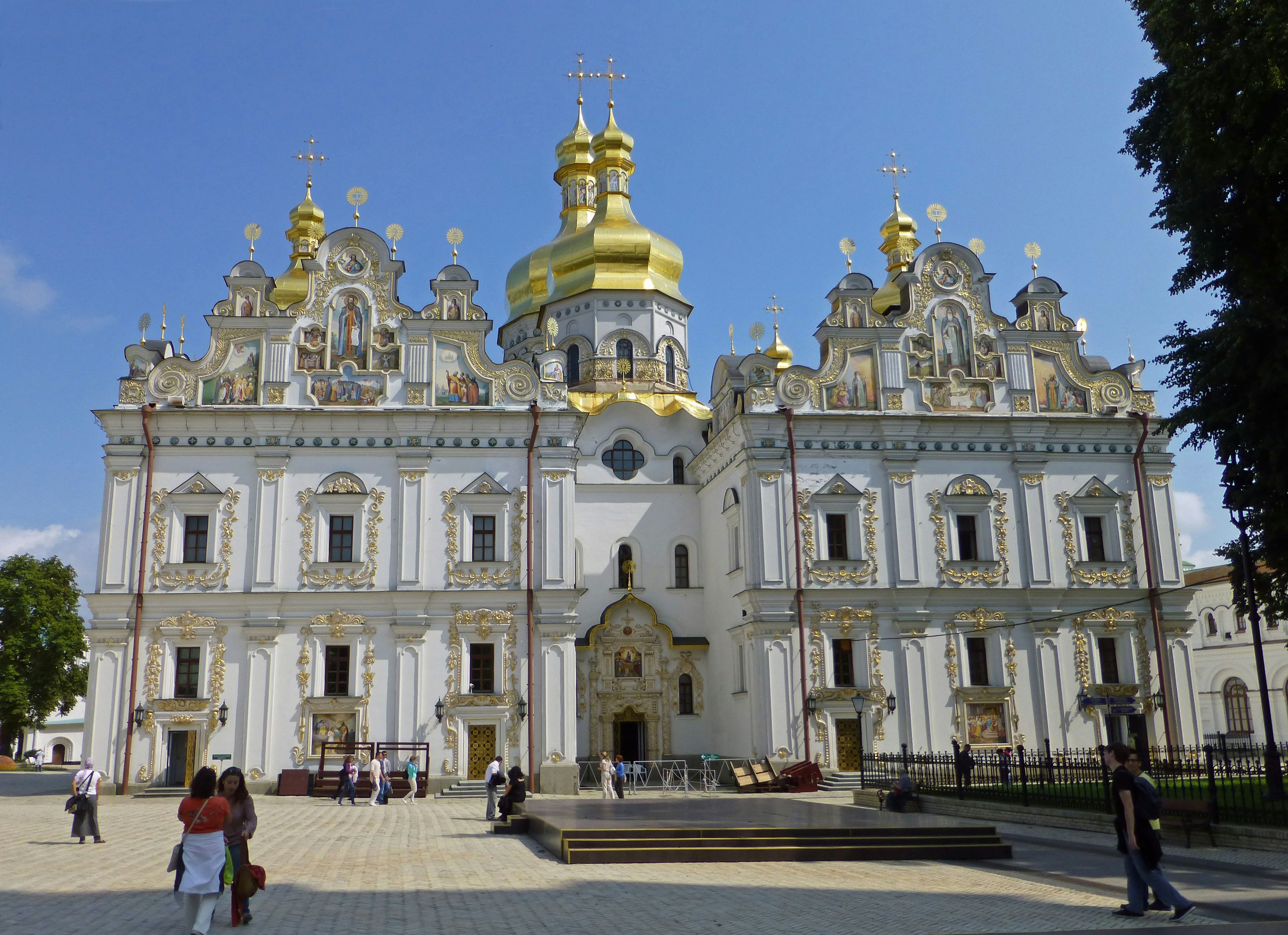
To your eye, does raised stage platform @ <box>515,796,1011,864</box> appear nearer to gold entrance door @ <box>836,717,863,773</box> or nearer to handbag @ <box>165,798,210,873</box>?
handbag @ <box>165,798,210,873</box>

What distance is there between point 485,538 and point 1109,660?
18.0 metres

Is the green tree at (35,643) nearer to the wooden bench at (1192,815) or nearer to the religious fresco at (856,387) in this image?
the religious fresco at (856,387)

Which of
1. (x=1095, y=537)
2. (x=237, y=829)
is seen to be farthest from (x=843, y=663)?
(x=237, y=829)

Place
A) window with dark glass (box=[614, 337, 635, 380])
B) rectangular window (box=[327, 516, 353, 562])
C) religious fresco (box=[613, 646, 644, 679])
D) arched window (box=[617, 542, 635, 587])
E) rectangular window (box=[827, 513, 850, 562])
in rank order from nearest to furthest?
rectangular window (box=[327, 516, 353, 562]) → rectangular window (box=[827, 513, 850, 562]) → religious fresco (box=[613, 646, 644, 679]) → arched window (box=[617, 542, 635, 587]) → window with dark glass (box=[614, 337, 635, 380])

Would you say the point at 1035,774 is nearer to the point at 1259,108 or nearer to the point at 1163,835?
the point at 1163,835

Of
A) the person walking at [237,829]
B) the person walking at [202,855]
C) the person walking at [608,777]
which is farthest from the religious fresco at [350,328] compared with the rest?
the person walking at [202,855]

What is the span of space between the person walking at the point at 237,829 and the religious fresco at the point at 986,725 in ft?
82.0

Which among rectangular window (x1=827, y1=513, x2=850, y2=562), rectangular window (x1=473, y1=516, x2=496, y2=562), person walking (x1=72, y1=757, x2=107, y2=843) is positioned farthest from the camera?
rectangular window (x1=827, y1=513, x2=850, y2=562)

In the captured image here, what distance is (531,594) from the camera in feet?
99.9

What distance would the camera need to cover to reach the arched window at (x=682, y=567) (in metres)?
36.9

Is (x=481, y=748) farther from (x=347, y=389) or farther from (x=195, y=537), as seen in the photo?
(x=347, y=389)

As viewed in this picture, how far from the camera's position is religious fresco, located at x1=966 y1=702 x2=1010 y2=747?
3180cm

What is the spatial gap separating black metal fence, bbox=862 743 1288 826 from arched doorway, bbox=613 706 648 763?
7420 millimetres

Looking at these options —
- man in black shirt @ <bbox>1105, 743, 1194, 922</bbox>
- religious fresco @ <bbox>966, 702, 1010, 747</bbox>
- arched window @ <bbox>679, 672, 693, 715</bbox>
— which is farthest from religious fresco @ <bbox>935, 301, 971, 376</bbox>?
man in black shirt @ <bbox>1105, 743, 1194, 922</bbox>
